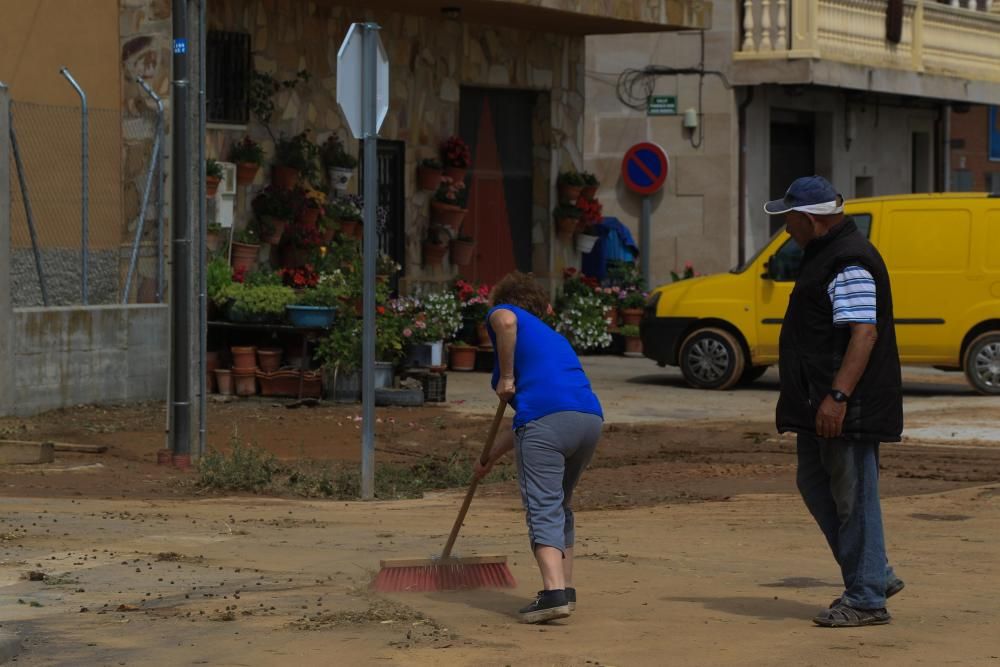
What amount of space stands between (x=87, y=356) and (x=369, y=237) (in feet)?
19.0

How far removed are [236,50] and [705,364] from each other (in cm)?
618

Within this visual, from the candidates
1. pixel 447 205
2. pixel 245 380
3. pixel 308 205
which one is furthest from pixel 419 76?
pixel 245 380

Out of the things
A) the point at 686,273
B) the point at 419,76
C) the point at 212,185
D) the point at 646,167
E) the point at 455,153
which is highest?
the point at 419,76

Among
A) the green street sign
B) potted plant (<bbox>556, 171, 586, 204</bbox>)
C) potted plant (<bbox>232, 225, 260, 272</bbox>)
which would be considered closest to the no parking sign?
the green street sign

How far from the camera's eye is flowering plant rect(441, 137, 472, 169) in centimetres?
2273

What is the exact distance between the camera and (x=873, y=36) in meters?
30.5

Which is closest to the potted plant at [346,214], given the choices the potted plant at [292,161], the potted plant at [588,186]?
the potted plant at [292,161]

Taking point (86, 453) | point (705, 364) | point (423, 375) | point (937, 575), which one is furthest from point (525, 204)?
point (937, 575)

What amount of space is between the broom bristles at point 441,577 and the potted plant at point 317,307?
943 cm

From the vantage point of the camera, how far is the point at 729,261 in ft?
96.3

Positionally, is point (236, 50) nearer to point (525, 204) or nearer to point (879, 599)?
point (525, 204)

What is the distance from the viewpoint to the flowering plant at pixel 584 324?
945 inches

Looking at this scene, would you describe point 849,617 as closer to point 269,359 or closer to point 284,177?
point 269,359

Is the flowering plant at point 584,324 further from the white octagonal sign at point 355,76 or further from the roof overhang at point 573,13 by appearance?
the white octagonal sign at point 355,76
